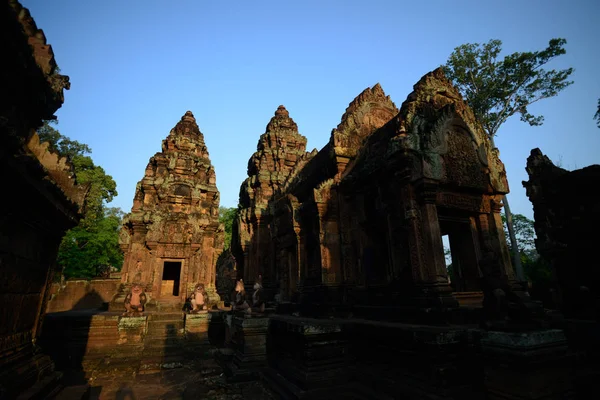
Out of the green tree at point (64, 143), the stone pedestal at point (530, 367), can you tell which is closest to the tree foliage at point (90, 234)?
the green tree at point (64, 143)

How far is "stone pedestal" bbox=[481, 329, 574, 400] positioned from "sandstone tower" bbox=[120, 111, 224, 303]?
42.3ft

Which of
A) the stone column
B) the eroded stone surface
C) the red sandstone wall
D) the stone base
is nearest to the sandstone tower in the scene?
the eroded stone surface

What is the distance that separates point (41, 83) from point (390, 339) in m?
6.11

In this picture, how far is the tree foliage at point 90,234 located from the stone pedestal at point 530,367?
930 inches

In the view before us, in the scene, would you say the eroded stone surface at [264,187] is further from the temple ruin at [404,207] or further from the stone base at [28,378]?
the stone base at [28,378]

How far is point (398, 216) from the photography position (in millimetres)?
6438

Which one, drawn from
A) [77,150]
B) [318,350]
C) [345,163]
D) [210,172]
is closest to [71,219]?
[318,350]

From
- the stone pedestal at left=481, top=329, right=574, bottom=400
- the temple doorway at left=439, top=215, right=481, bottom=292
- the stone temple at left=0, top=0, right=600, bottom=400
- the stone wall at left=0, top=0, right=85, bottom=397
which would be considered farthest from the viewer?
the temple doorway at left=439, top=215, right=481, bottom=292

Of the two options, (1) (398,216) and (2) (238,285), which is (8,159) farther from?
(2) (238,285)

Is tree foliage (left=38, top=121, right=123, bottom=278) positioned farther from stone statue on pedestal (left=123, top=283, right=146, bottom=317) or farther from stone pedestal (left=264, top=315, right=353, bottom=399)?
stone pedestal (left=264, top=315, right=353, bottom=399)

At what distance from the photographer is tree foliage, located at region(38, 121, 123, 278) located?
854 inches

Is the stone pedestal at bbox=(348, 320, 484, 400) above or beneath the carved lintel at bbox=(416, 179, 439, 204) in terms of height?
beneath

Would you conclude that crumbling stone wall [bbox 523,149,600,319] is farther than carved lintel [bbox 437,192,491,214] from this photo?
Yes

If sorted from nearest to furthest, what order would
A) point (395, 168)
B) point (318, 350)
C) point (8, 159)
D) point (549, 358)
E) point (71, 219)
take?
1. point (8, 159)
2. point (549, 358)
3. point (71, 219)
4. point (318, 350)
5. point (395, 168)
